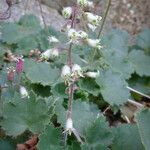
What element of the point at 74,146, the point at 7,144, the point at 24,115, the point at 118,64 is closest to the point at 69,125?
the point at 74,146

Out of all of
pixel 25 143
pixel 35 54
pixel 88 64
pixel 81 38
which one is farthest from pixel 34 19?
pixel 81 38

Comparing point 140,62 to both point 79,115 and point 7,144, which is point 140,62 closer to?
point 79,115

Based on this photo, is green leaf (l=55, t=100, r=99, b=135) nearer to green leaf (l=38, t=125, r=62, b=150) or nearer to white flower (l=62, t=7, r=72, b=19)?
green leaf (l=38, t=125, r=62, b=150)

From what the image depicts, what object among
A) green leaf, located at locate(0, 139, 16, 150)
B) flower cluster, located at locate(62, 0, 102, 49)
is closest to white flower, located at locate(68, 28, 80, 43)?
flower cluster, located at locate(62, 0, 102, 49)

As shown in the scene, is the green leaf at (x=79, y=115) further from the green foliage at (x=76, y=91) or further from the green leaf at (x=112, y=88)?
the green leaf at (x=112, y=88)

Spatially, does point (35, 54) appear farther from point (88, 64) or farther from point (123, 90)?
point (123, 90)

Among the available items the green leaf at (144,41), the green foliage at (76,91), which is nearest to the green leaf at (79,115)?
the green foliage at (76,91)
